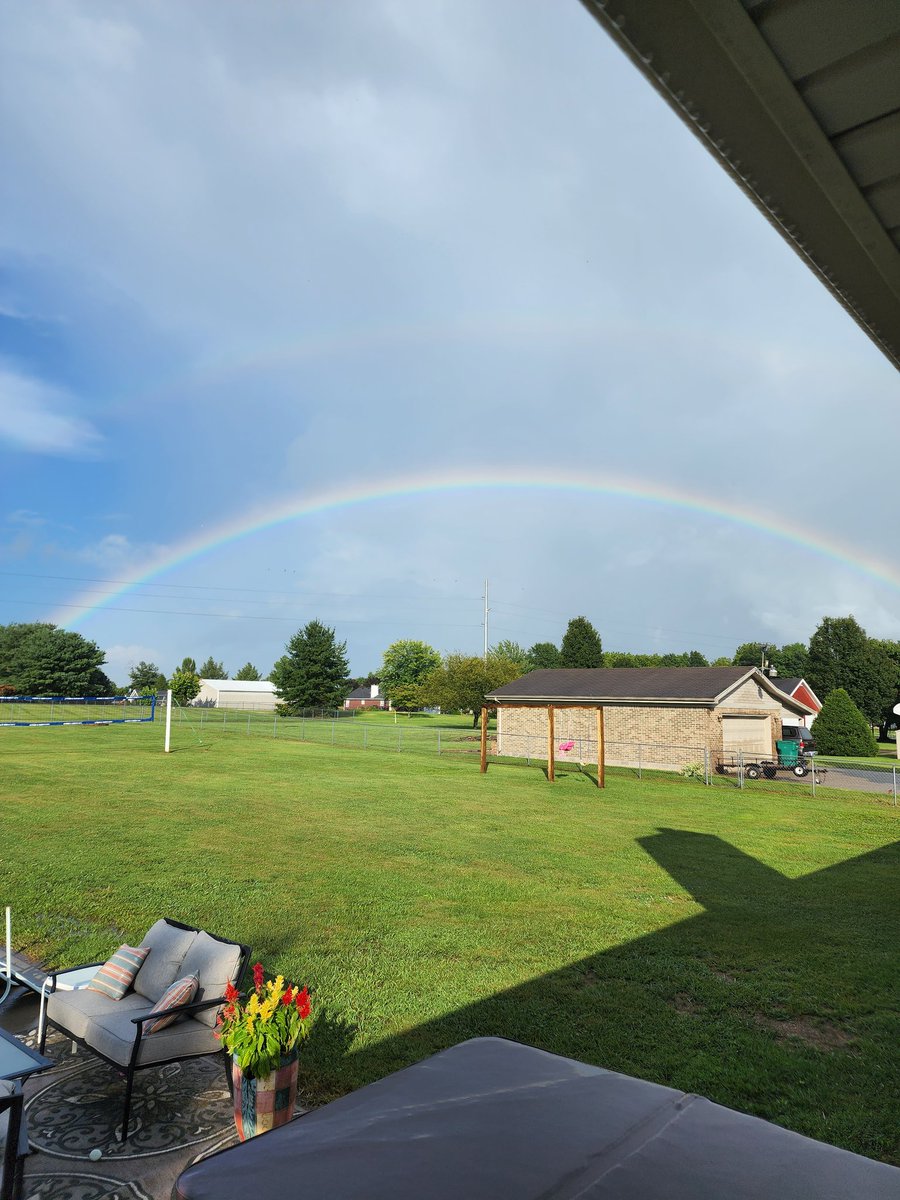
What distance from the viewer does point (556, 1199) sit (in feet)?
5.73

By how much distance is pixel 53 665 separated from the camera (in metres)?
74.9

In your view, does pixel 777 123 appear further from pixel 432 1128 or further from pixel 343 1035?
pixel 343 1035

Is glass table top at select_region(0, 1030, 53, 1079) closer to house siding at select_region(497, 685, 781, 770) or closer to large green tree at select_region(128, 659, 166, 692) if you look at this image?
house siding at select_region(497, 685, 781, 770)

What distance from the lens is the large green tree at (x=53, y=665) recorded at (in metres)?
74.2

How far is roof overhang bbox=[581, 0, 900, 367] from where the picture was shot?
169cm

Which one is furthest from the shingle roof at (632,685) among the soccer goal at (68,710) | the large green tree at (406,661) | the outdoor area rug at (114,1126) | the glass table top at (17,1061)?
the large green tree at (406,661)

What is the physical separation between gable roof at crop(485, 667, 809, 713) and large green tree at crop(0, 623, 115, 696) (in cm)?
5786

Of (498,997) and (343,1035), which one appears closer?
(343,1035)

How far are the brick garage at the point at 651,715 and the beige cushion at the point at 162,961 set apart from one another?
20669 mm

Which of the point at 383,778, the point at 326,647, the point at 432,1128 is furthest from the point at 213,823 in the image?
the point at 326,647

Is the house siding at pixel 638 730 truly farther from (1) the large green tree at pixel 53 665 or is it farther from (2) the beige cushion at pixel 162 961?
(1) the large green tree at pixel 53 665

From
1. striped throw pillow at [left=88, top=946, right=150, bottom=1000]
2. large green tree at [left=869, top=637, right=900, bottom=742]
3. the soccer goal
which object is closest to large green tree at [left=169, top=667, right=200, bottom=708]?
the soccer goal

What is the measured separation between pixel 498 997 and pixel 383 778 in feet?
56.7

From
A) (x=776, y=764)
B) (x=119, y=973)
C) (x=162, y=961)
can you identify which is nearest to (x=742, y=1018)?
(x=162, y=961)
